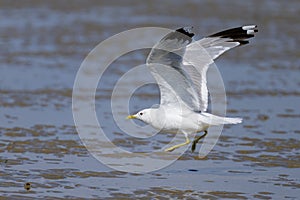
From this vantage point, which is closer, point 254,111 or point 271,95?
point 254,111

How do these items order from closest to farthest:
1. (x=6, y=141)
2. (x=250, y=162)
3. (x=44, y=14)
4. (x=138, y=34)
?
(x=250, y=162)
(x=6, y=141)
(x=138, y=34)
(x=44, y=14)

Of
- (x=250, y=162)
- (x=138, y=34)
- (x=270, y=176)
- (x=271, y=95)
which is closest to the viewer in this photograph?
(x=270, y=176)

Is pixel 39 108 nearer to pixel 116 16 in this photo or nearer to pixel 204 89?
pixel 204 89

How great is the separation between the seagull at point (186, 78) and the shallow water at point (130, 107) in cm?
57

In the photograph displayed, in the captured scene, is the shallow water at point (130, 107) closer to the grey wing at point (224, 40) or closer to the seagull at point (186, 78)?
the seagull at point (186, 78)

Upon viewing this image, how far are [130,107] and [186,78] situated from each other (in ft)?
12.2

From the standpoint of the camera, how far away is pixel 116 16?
21.2 m

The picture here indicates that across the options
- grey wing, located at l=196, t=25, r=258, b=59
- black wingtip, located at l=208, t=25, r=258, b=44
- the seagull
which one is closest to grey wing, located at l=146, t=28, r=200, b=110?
the seagull

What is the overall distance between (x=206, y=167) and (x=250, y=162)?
54cm

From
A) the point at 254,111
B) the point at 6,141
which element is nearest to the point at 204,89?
the point at 6,141

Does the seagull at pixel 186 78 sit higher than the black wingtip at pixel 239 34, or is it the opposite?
the black wingtip at pixel 239 34

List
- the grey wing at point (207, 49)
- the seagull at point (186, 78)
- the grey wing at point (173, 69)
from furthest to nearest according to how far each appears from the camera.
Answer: the grey wing at point (207, 49)
the seagull at point (186, 78)
the grey wing at point (173, 69)

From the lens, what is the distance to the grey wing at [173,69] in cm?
770

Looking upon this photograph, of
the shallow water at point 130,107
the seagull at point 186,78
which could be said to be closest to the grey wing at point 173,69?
the seagull at point 186,78
